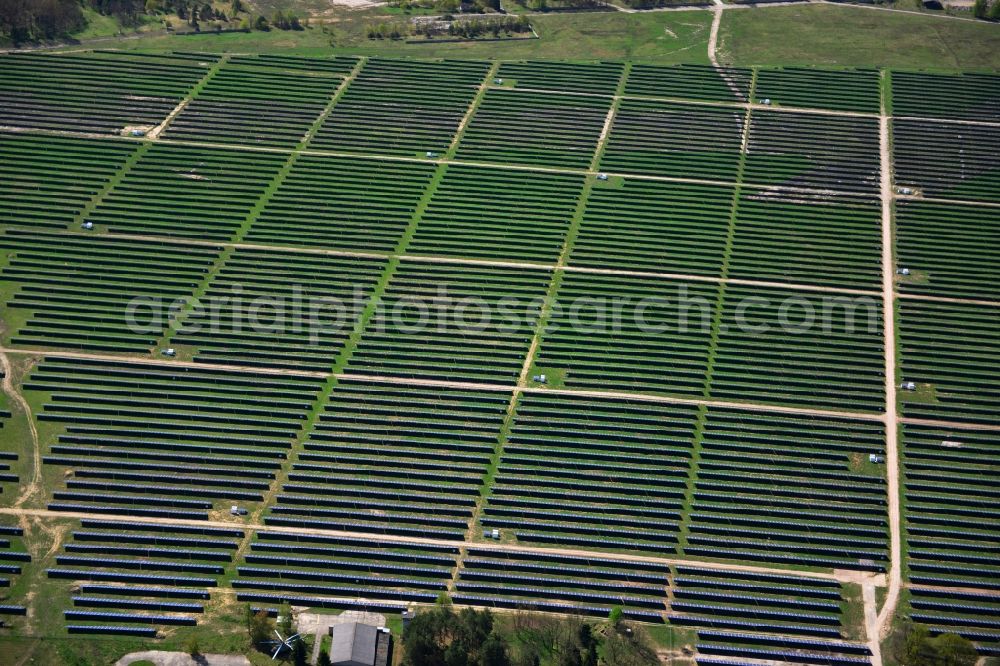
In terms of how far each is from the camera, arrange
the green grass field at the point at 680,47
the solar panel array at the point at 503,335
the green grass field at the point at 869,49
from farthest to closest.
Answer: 1. the green grass field at the point at 680,47
2. the green grass field at the point at 869,49
3. the solar panel array at the point at 503,335

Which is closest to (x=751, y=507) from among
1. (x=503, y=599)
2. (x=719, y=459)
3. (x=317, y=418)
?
(x=719, y=459)

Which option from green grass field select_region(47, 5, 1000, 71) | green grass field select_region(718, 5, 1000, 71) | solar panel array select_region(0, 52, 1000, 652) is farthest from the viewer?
green grass field select_region(47, 5, 1000, 71)

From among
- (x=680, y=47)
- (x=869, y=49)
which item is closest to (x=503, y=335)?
(x=680, y=47)

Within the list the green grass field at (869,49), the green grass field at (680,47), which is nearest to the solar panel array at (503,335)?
the green grass field at (869,49)

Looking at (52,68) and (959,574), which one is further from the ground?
(52,68)

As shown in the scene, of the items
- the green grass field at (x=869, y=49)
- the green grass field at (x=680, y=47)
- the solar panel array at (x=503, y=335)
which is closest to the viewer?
the solar panel array at (x=503, y=335)

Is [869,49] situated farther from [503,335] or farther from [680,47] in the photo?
[503,335]

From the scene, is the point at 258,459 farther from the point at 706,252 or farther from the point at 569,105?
the point at 569,105

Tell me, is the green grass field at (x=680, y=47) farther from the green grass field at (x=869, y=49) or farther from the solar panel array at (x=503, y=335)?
the solar panel array at (x=503, y=335)

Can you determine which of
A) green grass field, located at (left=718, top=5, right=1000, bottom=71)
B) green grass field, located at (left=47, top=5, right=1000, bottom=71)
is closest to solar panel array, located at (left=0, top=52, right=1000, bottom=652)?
green grass field, located at (left=718, top=5, right=1000, bottom=71)

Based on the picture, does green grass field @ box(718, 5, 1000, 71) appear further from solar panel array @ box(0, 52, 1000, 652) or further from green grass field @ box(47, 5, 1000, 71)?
solar panel array @ box(0, 52, 1000, 652)

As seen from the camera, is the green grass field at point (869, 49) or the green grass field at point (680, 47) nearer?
the green grass field at point (869, 49)
